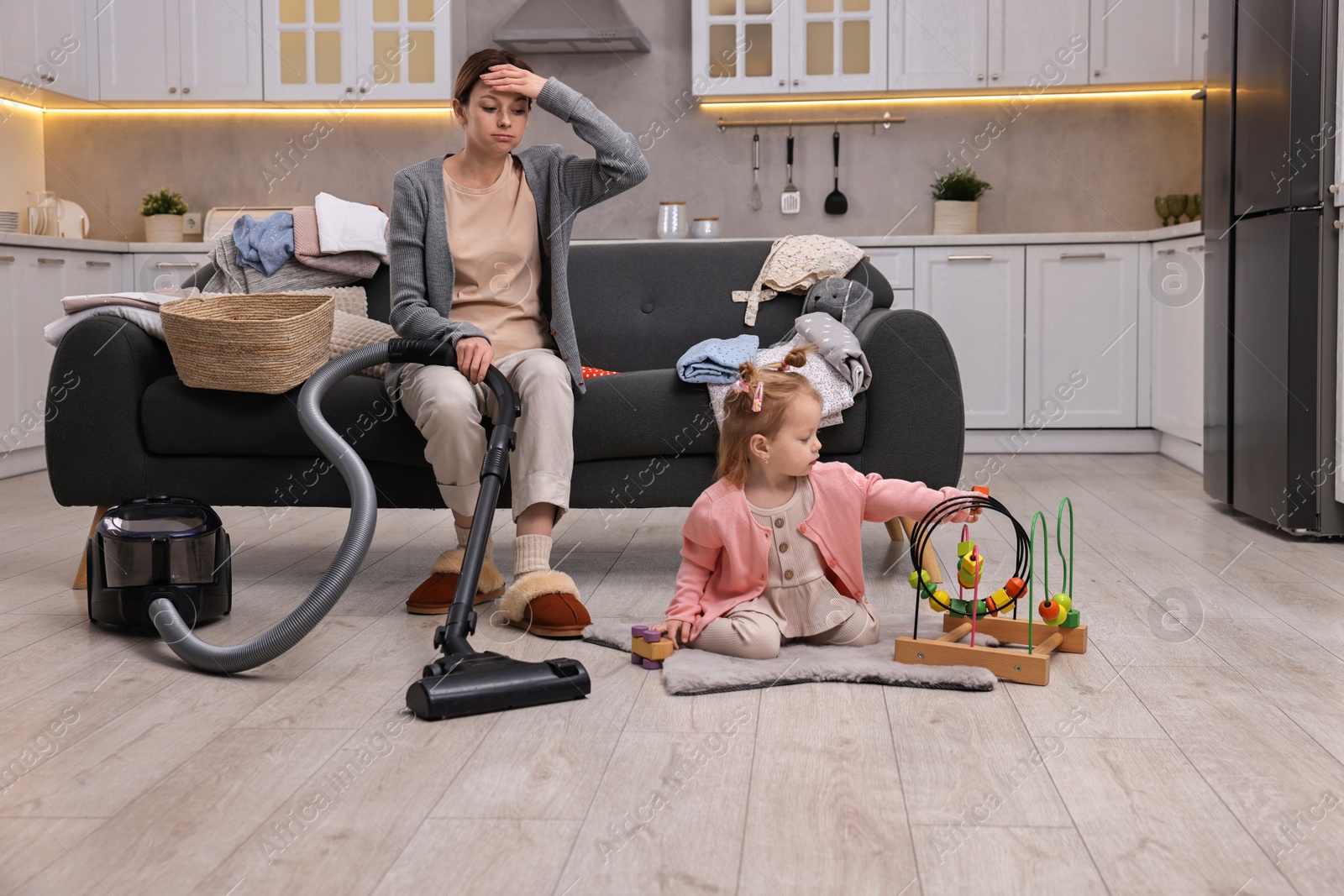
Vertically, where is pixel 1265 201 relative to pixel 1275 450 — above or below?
above

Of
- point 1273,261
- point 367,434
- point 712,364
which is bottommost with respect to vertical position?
point 367,434

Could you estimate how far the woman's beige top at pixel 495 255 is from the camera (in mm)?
2283

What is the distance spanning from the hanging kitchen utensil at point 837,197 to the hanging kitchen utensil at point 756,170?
0.29m

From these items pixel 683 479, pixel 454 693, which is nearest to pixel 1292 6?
pixel 683 479

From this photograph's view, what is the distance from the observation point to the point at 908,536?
98.8 inches

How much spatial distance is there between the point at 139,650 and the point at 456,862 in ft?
3.38

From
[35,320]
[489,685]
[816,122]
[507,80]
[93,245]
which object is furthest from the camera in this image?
[816,122]

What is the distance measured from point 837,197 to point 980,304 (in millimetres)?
804

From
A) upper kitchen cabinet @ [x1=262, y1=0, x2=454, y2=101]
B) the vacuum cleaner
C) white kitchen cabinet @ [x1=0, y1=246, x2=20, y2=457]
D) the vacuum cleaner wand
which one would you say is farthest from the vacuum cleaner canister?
upper kitchen cabinet @ [x1=262, y1=0, x2=454, y2=101]

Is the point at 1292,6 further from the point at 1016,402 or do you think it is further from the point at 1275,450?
the point at 1016,402

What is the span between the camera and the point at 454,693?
1555mm

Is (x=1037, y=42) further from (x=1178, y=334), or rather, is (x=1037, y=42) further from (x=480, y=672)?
(x=480, y=672)

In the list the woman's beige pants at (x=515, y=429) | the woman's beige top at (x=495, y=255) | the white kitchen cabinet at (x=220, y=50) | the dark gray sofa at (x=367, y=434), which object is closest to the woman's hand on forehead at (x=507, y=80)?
the woman's beige top at (x=495, y=255)

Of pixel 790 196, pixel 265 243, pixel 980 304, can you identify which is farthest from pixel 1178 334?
pixel 265 243
